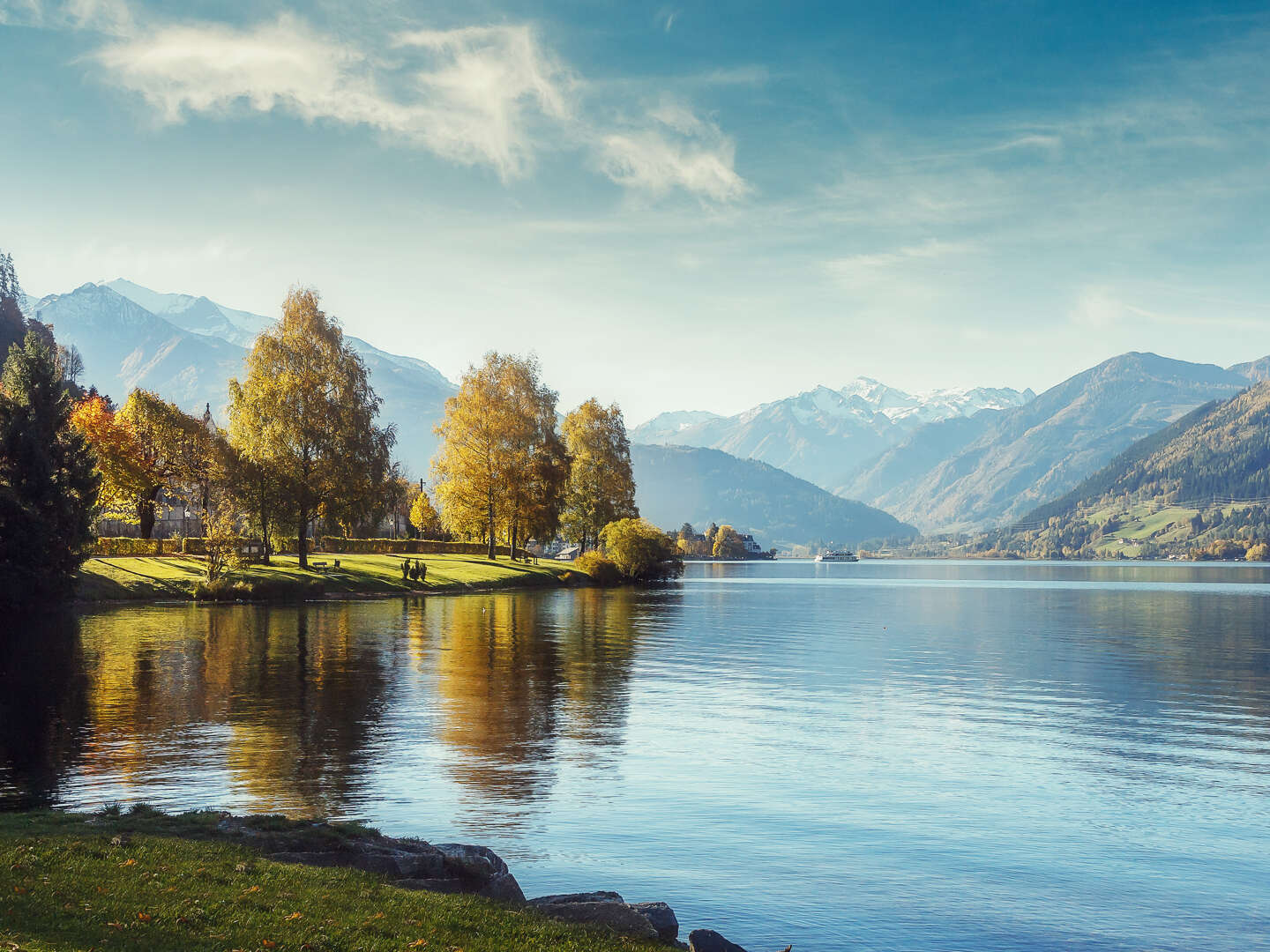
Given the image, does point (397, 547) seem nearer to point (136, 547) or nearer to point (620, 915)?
point (136, 547)

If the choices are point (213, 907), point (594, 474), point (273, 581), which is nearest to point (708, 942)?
point (213, 907)

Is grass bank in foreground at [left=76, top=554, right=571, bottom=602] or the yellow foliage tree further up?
the yellow foliage tree

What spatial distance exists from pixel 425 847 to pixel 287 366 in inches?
3383

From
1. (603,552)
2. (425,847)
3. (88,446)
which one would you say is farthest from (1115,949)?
(603,552)

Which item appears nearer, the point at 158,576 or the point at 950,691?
the point at 950,691

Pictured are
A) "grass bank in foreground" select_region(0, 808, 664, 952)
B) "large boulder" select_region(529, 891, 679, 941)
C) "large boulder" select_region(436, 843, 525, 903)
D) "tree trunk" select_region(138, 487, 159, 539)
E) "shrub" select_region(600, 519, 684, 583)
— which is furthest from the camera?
"shrub" select_region(600, 519, 684, 583)

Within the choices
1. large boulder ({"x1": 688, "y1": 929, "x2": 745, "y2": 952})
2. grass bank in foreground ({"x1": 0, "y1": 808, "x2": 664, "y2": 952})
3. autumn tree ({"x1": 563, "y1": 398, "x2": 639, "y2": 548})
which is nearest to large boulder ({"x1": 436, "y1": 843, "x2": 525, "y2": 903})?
grass bank in foreground ({"x1": 0, "y1": 808, "x2": 664, "y2": 952})

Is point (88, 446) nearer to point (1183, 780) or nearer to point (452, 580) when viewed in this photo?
point (452, 580)

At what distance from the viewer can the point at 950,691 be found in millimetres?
47531

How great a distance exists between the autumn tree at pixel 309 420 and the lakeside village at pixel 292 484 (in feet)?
0.58

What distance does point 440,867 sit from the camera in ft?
58.0

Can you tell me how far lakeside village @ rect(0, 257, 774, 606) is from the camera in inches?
2729

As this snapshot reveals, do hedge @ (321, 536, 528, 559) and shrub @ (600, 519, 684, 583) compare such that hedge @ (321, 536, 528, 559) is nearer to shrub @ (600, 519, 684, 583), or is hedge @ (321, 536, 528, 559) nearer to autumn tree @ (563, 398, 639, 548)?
autumn tree @ (563, 398, 639, 548)

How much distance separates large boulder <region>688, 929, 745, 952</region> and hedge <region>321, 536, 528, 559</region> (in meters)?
126
